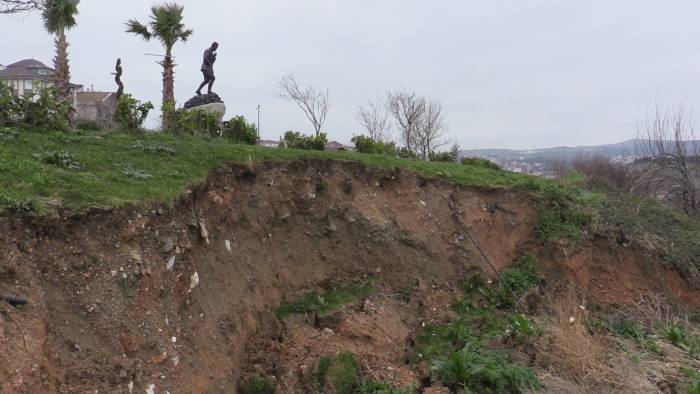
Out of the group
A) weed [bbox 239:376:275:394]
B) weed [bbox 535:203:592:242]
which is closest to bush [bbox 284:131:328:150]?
weed [bbox 535:203:592:242]

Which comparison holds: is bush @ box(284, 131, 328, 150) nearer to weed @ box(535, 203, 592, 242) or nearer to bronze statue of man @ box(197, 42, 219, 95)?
bronze statue of man @ box(197, 42, 219, 95)

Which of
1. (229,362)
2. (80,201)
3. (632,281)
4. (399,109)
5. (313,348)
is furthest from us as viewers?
(399,109)

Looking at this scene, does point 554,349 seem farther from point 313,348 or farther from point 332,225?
point 332,225

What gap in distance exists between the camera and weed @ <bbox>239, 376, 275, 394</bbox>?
616cm

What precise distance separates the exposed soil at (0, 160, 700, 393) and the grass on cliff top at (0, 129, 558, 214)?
213mm

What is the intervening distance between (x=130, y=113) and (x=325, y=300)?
507 cm

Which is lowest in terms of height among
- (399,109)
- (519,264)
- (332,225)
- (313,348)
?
(313,348)

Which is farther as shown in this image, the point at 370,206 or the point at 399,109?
the point at 399,109

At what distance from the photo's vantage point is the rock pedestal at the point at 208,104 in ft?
39.3

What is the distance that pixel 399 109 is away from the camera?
1042 inches

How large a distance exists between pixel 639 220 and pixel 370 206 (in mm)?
5628

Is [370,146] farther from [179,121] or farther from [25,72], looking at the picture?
[25,72]

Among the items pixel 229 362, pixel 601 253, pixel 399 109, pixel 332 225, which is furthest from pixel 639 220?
pixel 399 109

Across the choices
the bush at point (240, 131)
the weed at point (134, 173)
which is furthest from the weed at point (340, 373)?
the bush at point (240, 131)
